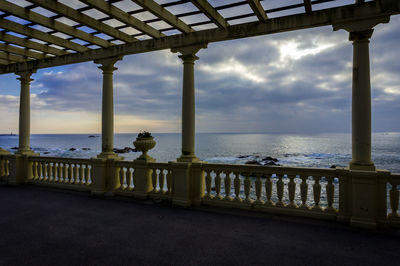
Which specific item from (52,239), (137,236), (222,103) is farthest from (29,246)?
(222,103)

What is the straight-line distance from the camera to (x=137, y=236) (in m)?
4.61

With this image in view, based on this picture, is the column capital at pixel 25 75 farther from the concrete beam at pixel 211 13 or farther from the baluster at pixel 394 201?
the baluster at pixel 394 201

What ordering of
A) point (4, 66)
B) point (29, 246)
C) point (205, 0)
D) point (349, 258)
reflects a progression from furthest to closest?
point (4, 66) → point (205, 0) → point (29, 246) → point (349, 258)

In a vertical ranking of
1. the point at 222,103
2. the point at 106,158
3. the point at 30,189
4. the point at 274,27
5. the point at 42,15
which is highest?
the point at 222,103

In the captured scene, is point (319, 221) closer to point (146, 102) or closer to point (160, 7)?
point (160, 7)

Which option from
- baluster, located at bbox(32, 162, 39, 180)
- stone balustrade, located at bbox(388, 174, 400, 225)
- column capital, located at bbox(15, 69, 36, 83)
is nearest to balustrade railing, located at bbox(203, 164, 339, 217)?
stone balustrade, located at bbox(388, 174, 400, 225)

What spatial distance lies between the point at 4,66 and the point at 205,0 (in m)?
9.58

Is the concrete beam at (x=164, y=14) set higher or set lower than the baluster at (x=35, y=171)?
higher

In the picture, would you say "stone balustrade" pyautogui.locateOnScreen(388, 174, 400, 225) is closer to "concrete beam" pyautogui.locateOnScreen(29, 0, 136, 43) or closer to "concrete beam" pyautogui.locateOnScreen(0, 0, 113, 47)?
"concrete beam" pyautogui.locateOnScreen(29, 0, 136, 43)

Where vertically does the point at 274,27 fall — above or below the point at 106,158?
above

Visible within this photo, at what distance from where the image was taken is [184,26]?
649 centimetres

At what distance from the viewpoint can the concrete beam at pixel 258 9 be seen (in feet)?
16.8

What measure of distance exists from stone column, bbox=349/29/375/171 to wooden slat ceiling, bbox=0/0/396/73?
2.73ft

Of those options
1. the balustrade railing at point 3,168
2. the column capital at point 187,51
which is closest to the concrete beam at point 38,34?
the column capital at point 187,51
